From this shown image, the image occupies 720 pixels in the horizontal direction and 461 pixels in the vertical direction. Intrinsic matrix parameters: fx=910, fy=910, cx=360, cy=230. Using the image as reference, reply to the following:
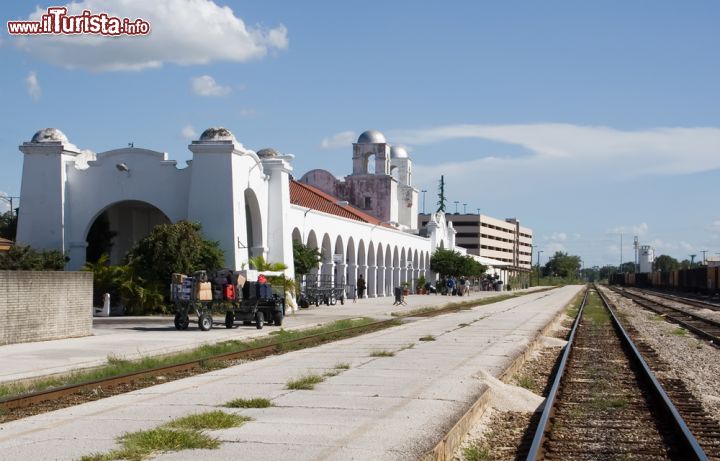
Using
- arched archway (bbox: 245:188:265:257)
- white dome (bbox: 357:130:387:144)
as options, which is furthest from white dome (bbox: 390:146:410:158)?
arched archway (bbox: 245:188:265:257)

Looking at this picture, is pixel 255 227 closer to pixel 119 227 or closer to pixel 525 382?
pixel 119 227

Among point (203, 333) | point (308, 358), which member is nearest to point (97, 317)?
point (203, 333)

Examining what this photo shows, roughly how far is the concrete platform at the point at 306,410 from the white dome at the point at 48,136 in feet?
67.9

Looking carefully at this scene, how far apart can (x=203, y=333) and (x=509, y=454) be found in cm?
1633

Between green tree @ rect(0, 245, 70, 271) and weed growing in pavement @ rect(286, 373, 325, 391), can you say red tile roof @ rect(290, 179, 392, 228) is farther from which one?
weed growing in pavement @ rect(286, 373, 325, 391)

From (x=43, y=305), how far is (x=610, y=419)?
47.0 ft

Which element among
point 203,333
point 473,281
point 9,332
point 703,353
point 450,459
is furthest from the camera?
point 473,281

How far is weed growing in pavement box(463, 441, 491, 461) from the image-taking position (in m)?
8.95

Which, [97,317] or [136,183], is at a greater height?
[136,183]

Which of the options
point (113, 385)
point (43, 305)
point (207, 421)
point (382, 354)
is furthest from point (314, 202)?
point (207, 421)

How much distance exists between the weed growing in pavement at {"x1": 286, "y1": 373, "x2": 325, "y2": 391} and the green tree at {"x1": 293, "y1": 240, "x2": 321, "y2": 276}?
27798mm

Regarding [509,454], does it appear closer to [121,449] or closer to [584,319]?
[121,449]

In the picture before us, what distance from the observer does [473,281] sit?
306 ft

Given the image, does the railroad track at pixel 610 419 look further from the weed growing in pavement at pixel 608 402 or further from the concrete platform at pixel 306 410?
the concrete platform at pixel 306 410
